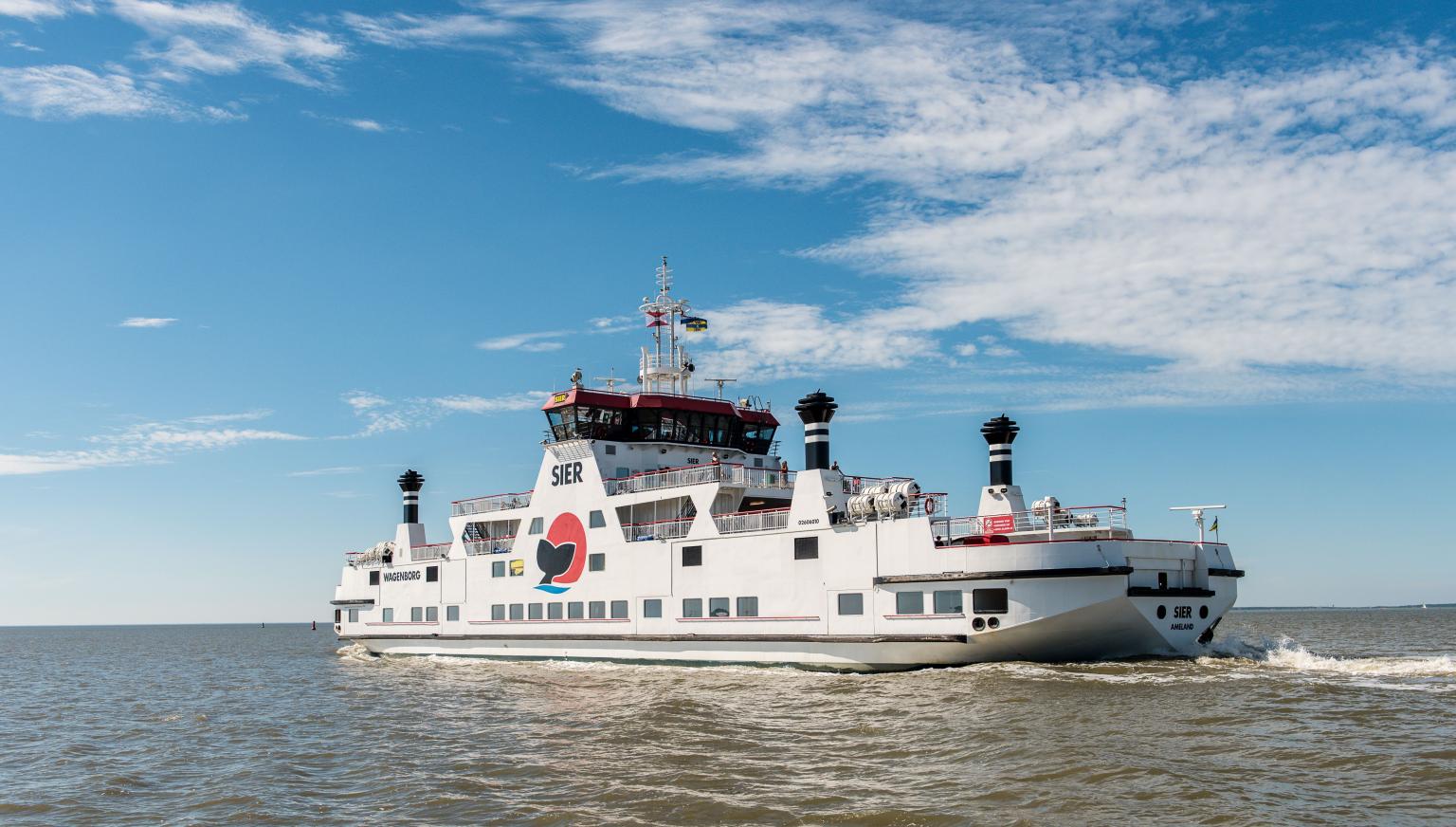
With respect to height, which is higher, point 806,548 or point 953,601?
point 806,548

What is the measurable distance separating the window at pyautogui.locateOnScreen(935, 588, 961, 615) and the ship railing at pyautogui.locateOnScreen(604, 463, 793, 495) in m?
6.69

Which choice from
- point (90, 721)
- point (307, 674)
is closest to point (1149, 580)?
point (90, 721)

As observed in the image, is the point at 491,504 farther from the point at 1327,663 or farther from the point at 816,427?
the point at 1327,663

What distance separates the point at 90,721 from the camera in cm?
2541

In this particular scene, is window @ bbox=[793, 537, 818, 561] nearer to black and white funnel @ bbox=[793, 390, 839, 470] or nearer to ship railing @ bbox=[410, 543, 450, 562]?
black and white funnel @ bbox=[793, 390, 839, 470]

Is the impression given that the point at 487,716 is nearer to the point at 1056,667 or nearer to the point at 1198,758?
the point at 1056,667

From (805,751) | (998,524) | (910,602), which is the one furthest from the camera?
(910,602)

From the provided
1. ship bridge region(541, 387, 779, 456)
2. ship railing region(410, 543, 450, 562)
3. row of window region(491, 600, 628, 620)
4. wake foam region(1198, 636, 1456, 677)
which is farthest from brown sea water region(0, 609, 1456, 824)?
ship railing region(410, 543, 450, 562)

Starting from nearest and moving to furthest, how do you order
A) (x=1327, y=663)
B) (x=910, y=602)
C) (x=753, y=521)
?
1. (x=1327, y=663)
2. (x=910, y=602)
3. (x=753, y=521)

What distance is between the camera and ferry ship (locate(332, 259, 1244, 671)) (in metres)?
23.4

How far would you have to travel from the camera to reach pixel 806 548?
26562mm

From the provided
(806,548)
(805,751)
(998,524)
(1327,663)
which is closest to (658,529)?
(806,548)

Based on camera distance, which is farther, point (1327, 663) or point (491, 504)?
point (491, 504)

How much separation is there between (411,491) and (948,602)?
24094 mm
